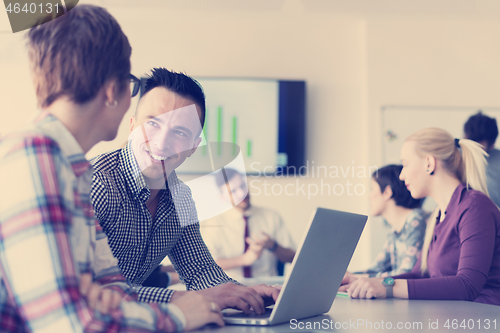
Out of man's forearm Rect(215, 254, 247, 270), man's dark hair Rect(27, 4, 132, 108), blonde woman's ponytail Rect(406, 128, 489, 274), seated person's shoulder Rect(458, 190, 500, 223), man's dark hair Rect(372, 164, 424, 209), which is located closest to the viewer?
man's dark hair Rect(27, 4, 132, 108)

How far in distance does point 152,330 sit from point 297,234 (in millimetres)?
2576

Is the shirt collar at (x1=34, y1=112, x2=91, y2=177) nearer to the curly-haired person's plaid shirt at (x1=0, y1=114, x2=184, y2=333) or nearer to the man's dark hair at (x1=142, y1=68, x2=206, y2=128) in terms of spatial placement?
the curly-haired person's plaid shirt at (x1=0, y1=114, x2=184, y2=333)

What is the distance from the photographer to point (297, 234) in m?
3.12

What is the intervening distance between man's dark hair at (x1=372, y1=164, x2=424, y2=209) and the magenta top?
0.83 metres

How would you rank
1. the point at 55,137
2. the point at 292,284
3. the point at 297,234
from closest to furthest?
the point at 55,137 → the point at 292,284 → the point at 297,234

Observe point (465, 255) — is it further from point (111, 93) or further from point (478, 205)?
point (111, 93)

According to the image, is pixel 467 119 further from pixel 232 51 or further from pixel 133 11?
pixel 133 11

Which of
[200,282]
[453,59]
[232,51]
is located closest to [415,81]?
[453,59]

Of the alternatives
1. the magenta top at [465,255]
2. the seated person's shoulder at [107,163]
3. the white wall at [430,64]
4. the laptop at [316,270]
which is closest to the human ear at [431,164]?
the magenta top at [465,255]

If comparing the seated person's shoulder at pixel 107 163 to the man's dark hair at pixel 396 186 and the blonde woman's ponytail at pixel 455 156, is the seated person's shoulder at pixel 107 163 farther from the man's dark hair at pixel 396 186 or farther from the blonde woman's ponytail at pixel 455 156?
the man's dark hair at pixel 396 186

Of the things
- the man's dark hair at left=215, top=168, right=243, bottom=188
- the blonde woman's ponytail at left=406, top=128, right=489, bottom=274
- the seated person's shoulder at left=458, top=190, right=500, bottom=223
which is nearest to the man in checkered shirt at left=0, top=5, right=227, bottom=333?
the seated person's shoulder at left=458, top=190, right=500, bottom=223

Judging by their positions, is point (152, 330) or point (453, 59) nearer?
point (152, 330)

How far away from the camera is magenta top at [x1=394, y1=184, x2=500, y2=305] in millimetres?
1218

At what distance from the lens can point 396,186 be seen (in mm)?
2496
